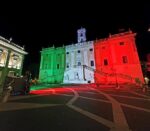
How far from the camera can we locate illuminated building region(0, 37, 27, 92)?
80.1 ft

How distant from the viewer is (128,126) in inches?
148

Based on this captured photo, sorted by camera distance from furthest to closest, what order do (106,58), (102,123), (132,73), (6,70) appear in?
1. (106,58)
2. (132,73)
3. (6,70)
4. (102,123)

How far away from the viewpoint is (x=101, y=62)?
33.4m

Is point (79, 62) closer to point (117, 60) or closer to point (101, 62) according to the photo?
point (101, 62)

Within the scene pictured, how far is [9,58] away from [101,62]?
25607mm

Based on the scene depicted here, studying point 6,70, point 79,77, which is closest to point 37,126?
point 6,70

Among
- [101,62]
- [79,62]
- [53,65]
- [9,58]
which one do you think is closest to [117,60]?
[101,62]

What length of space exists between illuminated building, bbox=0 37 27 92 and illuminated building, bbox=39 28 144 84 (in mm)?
12858

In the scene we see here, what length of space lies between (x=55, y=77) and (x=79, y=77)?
10342 millimetres

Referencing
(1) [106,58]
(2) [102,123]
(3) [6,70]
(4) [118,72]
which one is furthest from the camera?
(1) [106,58]

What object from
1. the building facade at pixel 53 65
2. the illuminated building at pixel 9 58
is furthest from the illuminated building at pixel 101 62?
the illuminated building at pixel 9 58

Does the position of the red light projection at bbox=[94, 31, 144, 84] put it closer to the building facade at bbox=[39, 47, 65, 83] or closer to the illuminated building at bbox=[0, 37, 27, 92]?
the building facade at bbox=[39, 47, 65, 83]

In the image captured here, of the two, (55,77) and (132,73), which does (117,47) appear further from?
(55,77)

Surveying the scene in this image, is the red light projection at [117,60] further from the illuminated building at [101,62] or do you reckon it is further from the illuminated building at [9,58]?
the illuminated building at [9,58]
